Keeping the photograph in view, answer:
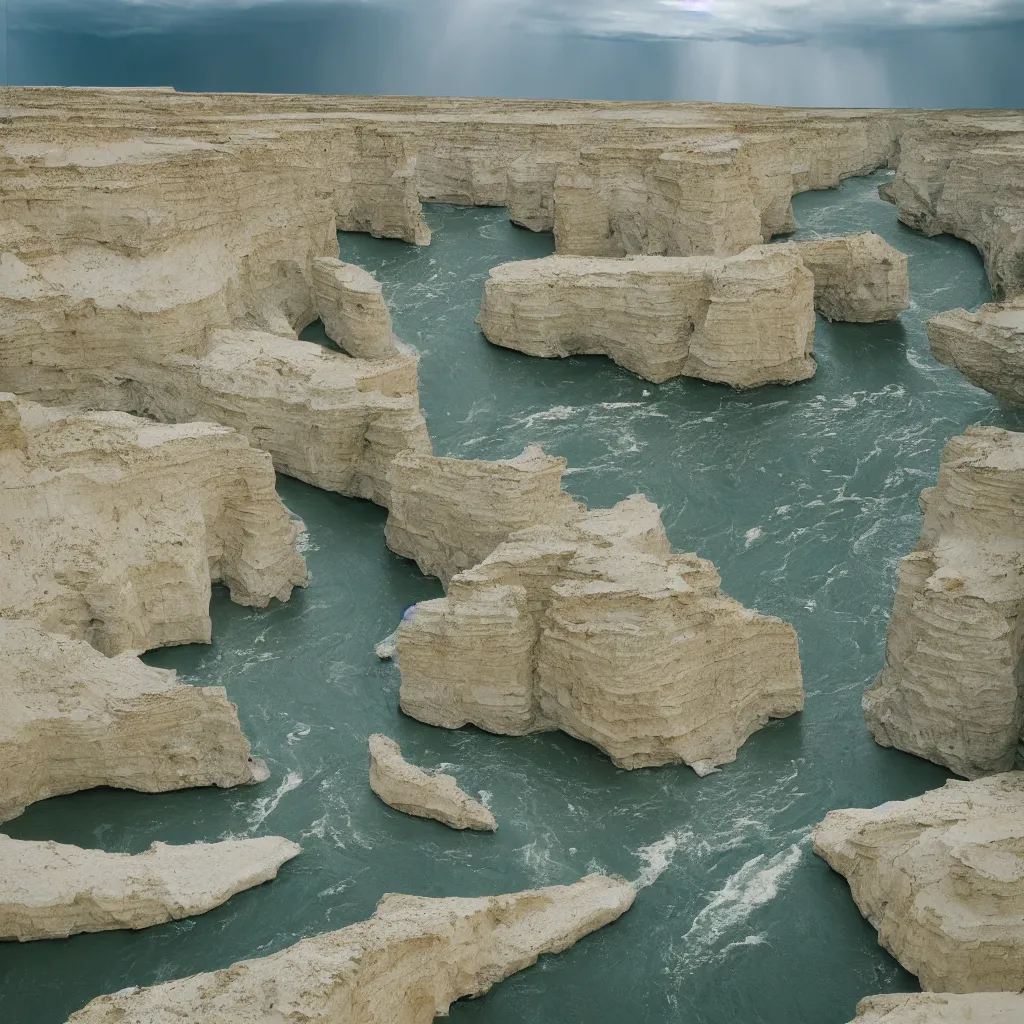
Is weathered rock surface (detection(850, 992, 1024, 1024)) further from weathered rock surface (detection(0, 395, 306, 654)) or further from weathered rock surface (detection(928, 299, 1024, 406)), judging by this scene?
weathered rock surface (detection(928, 299, 1024, 406))

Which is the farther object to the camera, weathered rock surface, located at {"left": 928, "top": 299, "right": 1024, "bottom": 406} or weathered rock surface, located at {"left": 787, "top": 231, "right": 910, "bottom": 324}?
weathered rock surface, located at {"left": 787, "top": 231, "right": 910, "bottom": 324}

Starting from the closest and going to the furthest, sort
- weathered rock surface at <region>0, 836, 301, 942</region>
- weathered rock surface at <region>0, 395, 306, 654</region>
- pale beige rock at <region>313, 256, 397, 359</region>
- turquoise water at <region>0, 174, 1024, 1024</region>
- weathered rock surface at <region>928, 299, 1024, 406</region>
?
turquoise water at <region>0, 174, 1024, 1024</region> < weathered rock surface at <region>0, 836, 301, 942</region> < weathered rock surface at <region>0, 395, 306, 654</region> < weathered rock surface at <region>928, 299, 1024, 406</region> < pale beige rock at <region>313, 256, 397, 359</region>

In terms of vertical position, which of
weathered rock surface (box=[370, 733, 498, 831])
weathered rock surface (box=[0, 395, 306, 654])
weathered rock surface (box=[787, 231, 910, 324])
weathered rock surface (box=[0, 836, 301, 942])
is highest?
weathered rock surface (box=[787, 231, 910, 324])

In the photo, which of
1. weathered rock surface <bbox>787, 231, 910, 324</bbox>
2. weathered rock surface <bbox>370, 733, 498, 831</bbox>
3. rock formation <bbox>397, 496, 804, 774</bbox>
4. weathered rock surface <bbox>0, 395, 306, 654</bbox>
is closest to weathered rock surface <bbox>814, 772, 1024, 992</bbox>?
rock formation <bbox>397, 496, 804, 774</bbox>

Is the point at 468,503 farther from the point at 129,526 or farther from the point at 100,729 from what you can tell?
the point at 100,729

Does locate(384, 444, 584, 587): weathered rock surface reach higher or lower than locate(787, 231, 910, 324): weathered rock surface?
lower

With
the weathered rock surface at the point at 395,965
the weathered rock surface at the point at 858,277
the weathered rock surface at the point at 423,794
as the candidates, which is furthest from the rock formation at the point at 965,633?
the weathered rock surface at the point at 858,277

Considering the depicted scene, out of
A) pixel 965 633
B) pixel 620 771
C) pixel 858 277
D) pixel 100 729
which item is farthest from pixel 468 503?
pixel 858 277
